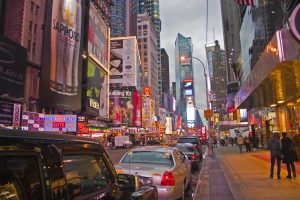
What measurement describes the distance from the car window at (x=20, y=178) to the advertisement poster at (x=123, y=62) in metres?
138

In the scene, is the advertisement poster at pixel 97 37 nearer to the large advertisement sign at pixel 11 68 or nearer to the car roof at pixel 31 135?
the large advertisement sign at pixel 11 68

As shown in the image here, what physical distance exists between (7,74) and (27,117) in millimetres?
6925

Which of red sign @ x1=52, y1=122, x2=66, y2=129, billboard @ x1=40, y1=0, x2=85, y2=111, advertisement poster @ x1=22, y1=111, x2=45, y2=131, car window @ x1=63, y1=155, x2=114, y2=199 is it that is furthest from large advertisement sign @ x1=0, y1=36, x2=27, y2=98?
car window @ x1=63, y1=155, x2=114, y2=199

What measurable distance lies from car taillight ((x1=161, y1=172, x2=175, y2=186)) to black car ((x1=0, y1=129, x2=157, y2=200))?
4.74 meters

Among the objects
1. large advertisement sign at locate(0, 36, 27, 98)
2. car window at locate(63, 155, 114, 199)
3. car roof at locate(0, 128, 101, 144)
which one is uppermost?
large advertisement sign at locate(0, 36, 27, 98)

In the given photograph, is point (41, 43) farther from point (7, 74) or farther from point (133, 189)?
point (133, 189)

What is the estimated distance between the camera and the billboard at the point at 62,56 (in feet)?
203

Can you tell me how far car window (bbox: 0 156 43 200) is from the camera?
2561 mm

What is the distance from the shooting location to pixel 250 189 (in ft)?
40.4

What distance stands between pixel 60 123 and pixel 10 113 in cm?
1364

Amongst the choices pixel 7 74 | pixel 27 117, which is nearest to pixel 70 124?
pixel 27 117

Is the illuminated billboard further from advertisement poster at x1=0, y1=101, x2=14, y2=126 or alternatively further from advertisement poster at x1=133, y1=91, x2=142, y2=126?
advertisement poster at x1=0, y1=101, x2=14, y2=126

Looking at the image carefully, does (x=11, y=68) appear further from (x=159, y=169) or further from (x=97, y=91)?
(x=159, y=169)

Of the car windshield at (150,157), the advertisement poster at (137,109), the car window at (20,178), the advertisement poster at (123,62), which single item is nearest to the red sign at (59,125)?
the car windshield at (150,157)
